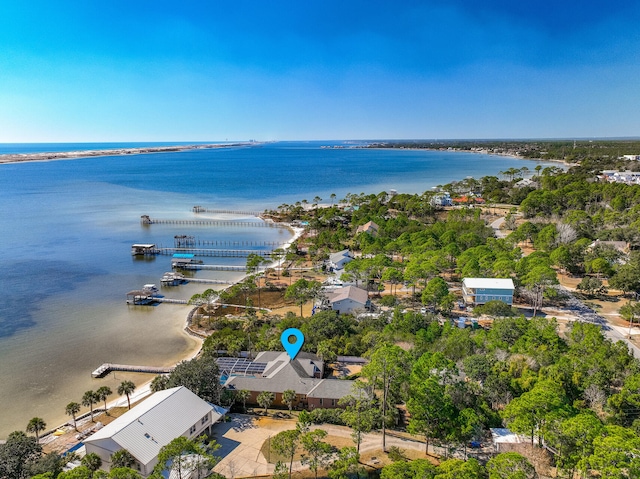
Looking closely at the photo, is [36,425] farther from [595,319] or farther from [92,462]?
[595,319]

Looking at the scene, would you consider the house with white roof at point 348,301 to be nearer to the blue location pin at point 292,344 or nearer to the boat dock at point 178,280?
the blue location pin at point 292,344

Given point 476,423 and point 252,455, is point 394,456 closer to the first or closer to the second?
point 476,423

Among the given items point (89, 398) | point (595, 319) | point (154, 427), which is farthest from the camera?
point (595, 319)

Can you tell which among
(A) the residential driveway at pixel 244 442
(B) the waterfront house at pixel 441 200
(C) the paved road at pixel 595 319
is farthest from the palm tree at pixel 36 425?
(B) the waterfront house at pixel 441 200

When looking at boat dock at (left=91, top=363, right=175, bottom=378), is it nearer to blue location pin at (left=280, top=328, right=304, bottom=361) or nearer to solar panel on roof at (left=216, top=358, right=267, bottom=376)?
solar panel on roof at (left=216, top=358, right=267, bottom=376)

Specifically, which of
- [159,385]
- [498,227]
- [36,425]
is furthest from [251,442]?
[498,227]

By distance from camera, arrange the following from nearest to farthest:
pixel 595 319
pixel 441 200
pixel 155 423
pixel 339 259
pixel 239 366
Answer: pixel 155 423
pixel 239 366
pixel 595 319
pixel 339 259
pixel 441 200

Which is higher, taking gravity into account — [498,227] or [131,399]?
[498,227]
